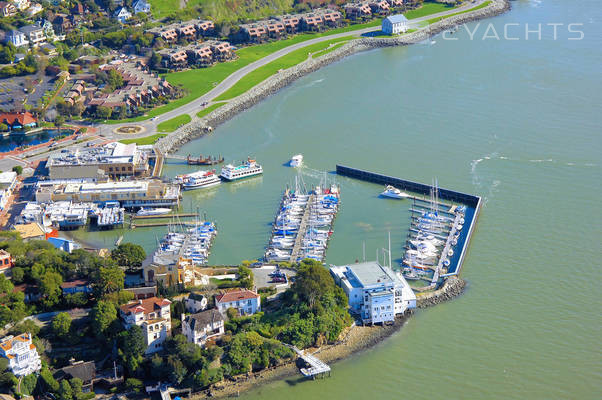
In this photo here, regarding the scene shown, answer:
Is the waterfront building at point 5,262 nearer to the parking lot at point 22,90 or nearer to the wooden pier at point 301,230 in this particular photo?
the wooden pier at point 301,230

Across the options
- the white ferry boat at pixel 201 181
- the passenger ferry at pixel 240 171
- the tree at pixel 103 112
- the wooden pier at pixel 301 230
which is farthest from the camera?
the tree at pixel 103 112

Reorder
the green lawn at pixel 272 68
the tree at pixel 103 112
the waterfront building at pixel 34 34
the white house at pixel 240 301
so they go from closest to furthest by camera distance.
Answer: the white house at pixel 240 301
the tree at pixel 103 112
the green lawn at pixel 272 68
the waterfront building at pixel 34 34

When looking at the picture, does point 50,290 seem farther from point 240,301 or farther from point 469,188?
point 469,188

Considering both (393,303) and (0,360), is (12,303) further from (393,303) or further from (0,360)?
(393,303)

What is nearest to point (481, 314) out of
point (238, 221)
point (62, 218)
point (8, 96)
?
point (238, 221)

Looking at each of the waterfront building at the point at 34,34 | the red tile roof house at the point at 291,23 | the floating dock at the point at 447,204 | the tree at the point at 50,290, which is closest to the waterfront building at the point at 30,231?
the tree at the point at 50,290

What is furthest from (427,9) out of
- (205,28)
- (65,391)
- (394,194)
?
(65,391)
